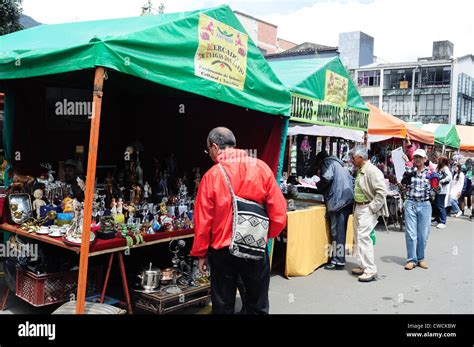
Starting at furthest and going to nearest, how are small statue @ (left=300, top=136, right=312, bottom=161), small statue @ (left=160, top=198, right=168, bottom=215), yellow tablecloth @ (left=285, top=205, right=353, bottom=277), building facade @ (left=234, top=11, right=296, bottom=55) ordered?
building facade @ (left=234, top=11, right=296, bottom=55) → small statue @ (left=300, top=136, right=312, bottom=161) → yellow tablecloth @ (left=285, top=205, right=353, bottom=277) → small statue @ (left=160, top=198, right=168, bottom=215)

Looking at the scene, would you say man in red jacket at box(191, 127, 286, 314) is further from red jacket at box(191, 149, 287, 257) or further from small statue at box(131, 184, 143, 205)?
small statue at box(131, 184, 143, 205)

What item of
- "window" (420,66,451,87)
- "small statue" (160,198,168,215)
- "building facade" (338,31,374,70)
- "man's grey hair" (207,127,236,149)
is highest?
"building facade" (338,31,374,70)

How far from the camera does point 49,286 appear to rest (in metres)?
4.03

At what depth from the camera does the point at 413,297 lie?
5250mm

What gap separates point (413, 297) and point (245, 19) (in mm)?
33338

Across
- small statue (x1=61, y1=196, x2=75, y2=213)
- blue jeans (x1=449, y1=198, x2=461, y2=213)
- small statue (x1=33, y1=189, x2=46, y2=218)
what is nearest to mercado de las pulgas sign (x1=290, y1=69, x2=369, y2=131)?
small statue (x1=61, y1=196, x2=75, y2=213)

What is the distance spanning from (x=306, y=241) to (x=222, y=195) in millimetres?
3111

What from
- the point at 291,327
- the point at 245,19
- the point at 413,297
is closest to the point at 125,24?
the point at 291,327

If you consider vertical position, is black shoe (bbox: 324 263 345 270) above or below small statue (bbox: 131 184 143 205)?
below

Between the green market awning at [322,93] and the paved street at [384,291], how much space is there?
2095 millimetres

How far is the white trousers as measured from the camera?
224 inches

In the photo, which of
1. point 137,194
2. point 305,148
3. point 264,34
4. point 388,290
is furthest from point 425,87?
point 137,194

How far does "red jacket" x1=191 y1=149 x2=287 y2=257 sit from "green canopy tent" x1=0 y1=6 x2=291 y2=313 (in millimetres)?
815

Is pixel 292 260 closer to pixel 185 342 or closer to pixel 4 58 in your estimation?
pixel 185 342
